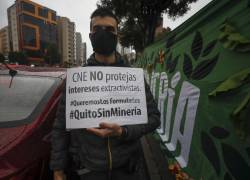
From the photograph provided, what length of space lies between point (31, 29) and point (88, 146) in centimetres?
8937

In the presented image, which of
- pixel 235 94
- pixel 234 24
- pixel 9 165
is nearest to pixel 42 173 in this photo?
pixel 9 165

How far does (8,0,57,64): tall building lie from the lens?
3040 inches

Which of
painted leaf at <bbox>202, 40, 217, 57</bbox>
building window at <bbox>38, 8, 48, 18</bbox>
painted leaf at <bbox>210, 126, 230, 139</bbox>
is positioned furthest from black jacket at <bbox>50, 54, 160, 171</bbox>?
building window at <bbox>38, 8, 48, 18</bbox>

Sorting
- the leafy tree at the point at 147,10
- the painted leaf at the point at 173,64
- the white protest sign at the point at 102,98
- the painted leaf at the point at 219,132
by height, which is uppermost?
the leafy tree at the point at 147,10

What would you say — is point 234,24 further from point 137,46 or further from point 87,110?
point 137,46

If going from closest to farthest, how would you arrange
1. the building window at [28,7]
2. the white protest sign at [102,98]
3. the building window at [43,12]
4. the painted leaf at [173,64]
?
the white protest sign at [102,98] < the painted leaf at [173,64] < the building window at [28,7] < the building window at [43,12]

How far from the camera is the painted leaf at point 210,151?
1.65m

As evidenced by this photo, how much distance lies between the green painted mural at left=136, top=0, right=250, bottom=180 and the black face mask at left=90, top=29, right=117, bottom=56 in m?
0.86

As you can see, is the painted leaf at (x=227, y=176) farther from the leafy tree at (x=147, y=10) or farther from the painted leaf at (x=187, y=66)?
the leafy tree at (x=147, y=10)

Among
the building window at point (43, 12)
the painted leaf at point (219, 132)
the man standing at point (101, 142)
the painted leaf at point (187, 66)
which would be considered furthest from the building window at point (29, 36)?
the painted leaf at point (219, 132)

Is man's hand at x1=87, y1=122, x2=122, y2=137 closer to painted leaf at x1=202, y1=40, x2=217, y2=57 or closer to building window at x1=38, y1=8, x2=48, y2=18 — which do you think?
painted leaf at x1=202, y1=40, x2=217, y2=57

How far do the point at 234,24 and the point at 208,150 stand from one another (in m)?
0.99

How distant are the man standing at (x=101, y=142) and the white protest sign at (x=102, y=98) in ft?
0.26

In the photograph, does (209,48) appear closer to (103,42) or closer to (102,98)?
(103,42)
